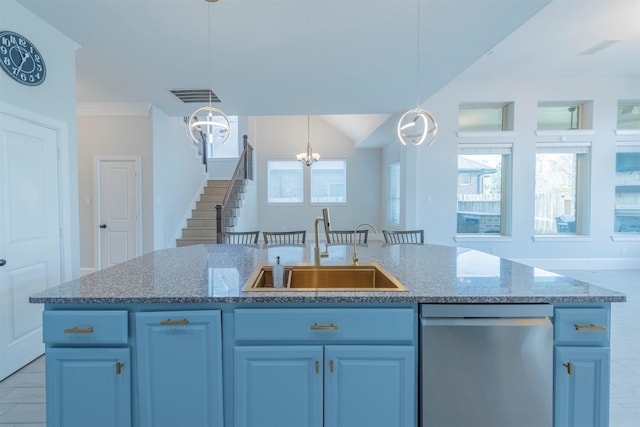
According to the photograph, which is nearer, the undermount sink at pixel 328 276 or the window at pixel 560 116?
the undermount sink at pixel 328 276

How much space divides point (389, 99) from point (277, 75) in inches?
73.1

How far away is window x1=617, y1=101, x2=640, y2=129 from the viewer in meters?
5.65

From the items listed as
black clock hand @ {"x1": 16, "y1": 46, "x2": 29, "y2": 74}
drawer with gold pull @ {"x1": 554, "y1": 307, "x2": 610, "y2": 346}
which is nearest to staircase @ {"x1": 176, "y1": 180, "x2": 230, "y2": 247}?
black clock hand @ {"x1": 16, "y1": 46, "x2": 29, "y2": 74}

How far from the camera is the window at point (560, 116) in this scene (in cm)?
573

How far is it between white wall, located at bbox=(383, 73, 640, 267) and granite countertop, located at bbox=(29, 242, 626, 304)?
3589 mm

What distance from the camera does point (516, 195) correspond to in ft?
18.6

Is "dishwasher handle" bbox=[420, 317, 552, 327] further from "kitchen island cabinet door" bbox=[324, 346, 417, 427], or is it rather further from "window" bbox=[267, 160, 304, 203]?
"window" bbox=[267, 160, 304, 203]

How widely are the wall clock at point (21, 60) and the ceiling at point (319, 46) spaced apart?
326mm

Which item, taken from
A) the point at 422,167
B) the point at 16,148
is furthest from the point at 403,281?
the point at 422,167

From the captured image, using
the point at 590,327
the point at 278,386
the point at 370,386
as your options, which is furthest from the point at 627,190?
the point at 278,386

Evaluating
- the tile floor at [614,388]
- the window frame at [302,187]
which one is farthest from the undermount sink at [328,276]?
the window frame at [302,187]

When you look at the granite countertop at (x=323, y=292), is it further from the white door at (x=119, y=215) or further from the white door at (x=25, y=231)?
the white door at (x=119, y=215)

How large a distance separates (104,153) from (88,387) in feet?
15.2

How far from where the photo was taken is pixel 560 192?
5836mm
